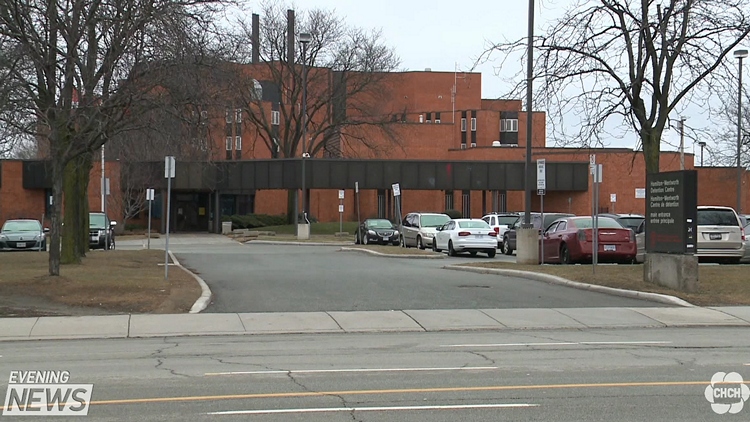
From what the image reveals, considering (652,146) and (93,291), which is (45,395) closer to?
(93,291)

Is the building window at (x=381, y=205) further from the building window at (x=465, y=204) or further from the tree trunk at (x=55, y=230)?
the tree trunk at (x=55, y=230)

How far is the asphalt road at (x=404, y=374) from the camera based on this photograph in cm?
804

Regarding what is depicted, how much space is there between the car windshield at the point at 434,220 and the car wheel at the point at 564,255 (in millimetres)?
12222

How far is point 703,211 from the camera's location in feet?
80.4

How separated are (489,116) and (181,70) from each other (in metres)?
69.0

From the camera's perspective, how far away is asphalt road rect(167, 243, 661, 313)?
17312 mm

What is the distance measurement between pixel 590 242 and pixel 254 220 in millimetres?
38369

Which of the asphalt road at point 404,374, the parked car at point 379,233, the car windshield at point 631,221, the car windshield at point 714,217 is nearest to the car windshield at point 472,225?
the car windshield at point 631,221

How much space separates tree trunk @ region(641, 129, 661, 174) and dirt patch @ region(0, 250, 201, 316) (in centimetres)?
1139

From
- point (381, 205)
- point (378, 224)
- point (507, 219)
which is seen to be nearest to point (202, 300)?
point (507, 219)

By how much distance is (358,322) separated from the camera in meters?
15.4

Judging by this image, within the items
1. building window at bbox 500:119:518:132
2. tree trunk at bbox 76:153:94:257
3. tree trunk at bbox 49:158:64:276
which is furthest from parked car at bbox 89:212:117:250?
Answer: building window at bbox 500:119:518:132

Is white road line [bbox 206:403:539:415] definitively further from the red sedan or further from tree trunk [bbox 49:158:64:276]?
the red sedan

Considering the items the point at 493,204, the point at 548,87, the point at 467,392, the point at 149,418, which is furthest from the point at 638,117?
the point at 493,204
